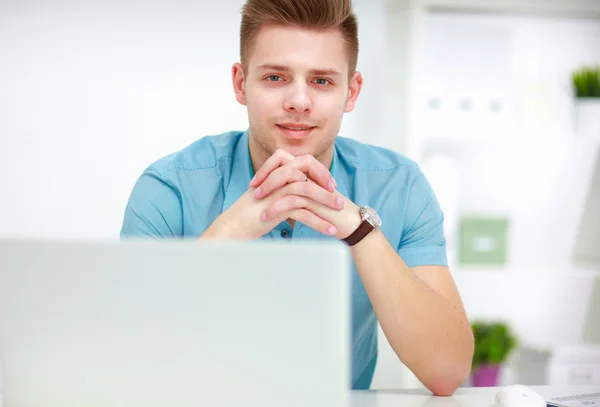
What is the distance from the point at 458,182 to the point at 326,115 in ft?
4.73

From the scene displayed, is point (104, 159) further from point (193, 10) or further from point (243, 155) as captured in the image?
point (243, 155)

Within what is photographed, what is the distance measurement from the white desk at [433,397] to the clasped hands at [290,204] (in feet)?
1.02

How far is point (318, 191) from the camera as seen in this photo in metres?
1.31

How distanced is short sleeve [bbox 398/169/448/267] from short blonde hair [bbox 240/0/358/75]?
0.34 meters

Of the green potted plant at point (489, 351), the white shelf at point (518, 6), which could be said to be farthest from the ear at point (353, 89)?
the green potted plant at point (489, 351)

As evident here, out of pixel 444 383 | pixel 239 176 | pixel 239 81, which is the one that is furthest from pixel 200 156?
pixel 444 383

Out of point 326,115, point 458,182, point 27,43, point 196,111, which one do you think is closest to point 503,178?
point 458,182

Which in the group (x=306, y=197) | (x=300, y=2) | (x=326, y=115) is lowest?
(x=306, y=197)

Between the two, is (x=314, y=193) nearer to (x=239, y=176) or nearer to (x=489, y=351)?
(x=239, y=176)

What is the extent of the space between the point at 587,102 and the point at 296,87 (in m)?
1.70

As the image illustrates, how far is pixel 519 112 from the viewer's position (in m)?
2.76

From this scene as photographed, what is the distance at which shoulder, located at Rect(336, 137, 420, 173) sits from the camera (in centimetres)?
171

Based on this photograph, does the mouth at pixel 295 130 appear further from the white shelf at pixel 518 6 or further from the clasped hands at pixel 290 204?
the white shelf at pixel 518 6

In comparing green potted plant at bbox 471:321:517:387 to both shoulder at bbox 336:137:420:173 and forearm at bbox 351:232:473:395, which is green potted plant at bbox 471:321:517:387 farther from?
forearm at bbox 351:232:473:395
